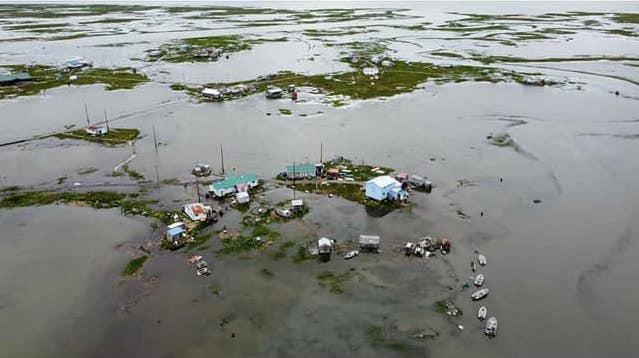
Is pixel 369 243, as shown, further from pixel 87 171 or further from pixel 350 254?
pixel 87 171

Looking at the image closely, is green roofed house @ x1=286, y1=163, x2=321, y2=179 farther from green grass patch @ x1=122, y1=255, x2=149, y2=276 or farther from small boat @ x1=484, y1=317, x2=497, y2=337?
small boat @ x1=484, y1=317, x2=497, y2=337

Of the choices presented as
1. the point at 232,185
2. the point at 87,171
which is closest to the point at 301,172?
the point at 232,185

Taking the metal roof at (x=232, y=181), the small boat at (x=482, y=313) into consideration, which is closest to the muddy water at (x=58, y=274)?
the metal roof at (x=232, y=181)

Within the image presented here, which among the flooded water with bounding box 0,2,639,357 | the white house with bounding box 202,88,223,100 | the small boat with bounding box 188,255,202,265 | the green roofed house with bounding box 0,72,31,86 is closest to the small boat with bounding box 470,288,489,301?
the flooded water with bounding box 0,2,639,357

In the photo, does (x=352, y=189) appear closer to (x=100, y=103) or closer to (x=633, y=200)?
(x=633, y=200)

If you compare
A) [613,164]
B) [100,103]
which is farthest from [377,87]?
[100,103]

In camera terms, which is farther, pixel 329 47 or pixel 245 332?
pixel 329 47
